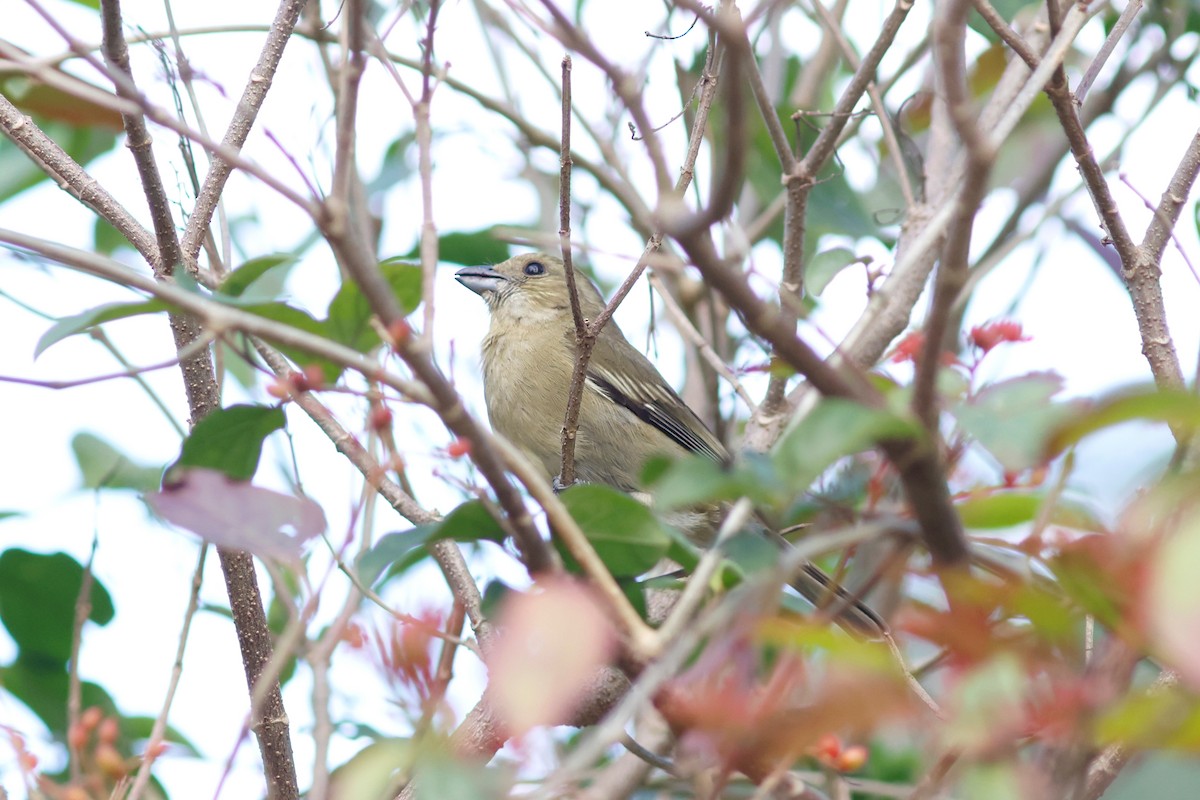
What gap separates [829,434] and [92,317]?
1.07m

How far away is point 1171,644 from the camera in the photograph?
0.93 m

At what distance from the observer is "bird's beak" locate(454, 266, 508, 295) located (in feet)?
19.5

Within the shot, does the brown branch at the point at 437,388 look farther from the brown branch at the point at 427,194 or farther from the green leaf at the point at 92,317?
the green leaf at the point at 92,317

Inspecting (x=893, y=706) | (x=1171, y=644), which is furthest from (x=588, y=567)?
(x=1171, y=644)

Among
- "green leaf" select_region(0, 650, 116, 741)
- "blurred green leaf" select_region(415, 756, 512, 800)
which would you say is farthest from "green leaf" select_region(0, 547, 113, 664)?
"blurred green leaf" select_region(415, 756, 512, 800)

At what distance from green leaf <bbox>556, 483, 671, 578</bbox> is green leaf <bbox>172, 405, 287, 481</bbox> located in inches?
19.3

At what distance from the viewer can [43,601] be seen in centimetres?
332

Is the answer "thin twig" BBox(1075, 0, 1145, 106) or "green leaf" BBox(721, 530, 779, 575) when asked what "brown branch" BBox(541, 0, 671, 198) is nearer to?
"green leaf" BBox(721, 530, 779, 575)

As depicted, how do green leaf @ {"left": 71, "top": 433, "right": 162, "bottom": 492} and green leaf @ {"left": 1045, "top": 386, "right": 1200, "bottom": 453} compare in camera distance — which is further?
green leaf @ {"left": 71, "top": 433, "right": 162, "bottom": 492}

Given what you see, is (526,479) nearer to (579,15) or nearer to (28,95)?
(28,95)

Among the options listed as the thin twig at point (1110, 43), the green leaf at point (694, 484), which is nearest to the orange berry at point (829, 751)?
the green leaf at point (694, 484)

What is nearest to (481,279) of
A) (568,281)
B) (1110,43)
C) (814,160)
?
(814,160)

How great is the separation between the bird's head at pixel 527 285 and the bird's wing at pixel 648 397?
1.28ft

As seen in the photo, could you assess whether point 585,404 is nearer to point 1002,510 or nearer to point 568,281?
point 568,281
